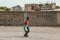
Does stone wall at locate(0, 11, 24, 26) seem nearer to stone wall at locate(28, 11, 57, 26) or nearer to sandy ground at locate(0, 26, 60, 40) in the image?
stone wall at locate(28, 11, 57, 26)

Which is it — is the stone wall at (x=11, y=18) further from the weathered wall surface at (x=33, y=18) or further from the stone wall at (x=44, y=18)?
the stone wall at (x=44, y=18)

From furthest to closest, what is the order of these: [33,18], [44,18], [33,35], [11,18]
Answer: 1. [11,18]
2. [33,18]
3. [44,18]
4. [33,35]

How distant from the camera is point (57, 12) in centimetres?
3319

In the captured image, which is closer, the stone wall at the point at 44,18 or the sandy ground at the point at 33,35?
the sandy ground at the point at 33,35

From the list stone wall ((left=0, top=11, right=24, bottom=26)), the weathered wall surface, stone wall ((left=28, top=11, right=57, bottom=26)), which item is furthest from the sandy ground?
stone wall ((left=0, top=11, right=24, bottom=26))

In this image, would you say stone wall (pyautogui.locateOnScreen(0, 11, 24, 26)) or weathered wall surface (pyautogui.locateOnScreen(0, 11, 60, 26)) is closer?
weathered wall surface (pyautogui.locateOnScreen(0, 11, 60, 26))

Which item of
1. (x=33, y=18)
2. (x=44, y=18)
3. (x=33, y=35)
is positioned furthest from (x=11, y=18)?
(x=33, y=35)

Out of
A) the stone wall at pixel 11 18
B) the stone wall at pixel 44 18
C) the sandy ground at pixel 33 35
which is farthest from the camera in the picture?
the stone wall at pixel 11 18

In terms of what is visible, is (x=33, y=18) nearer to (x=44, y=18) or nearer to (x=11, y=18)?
(x=44, y=18)

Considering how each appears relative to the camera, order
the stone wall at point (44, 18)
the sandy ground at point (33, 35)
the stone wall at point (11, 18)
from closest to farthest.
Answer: the sandy ground at point (33, 35) < the stone wall at point (44, 18) < the stone wall at point (11, 18)

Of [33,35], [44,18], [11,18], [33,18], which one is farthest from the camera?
[11,18]

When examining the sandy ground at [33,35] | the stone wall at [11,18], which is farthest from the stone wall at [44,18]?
the sandy ground at [33,35]

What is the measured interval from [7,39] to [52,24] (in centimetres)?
1453

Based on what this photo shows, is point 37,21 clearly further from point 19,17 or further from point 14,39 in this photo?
point 14,39
